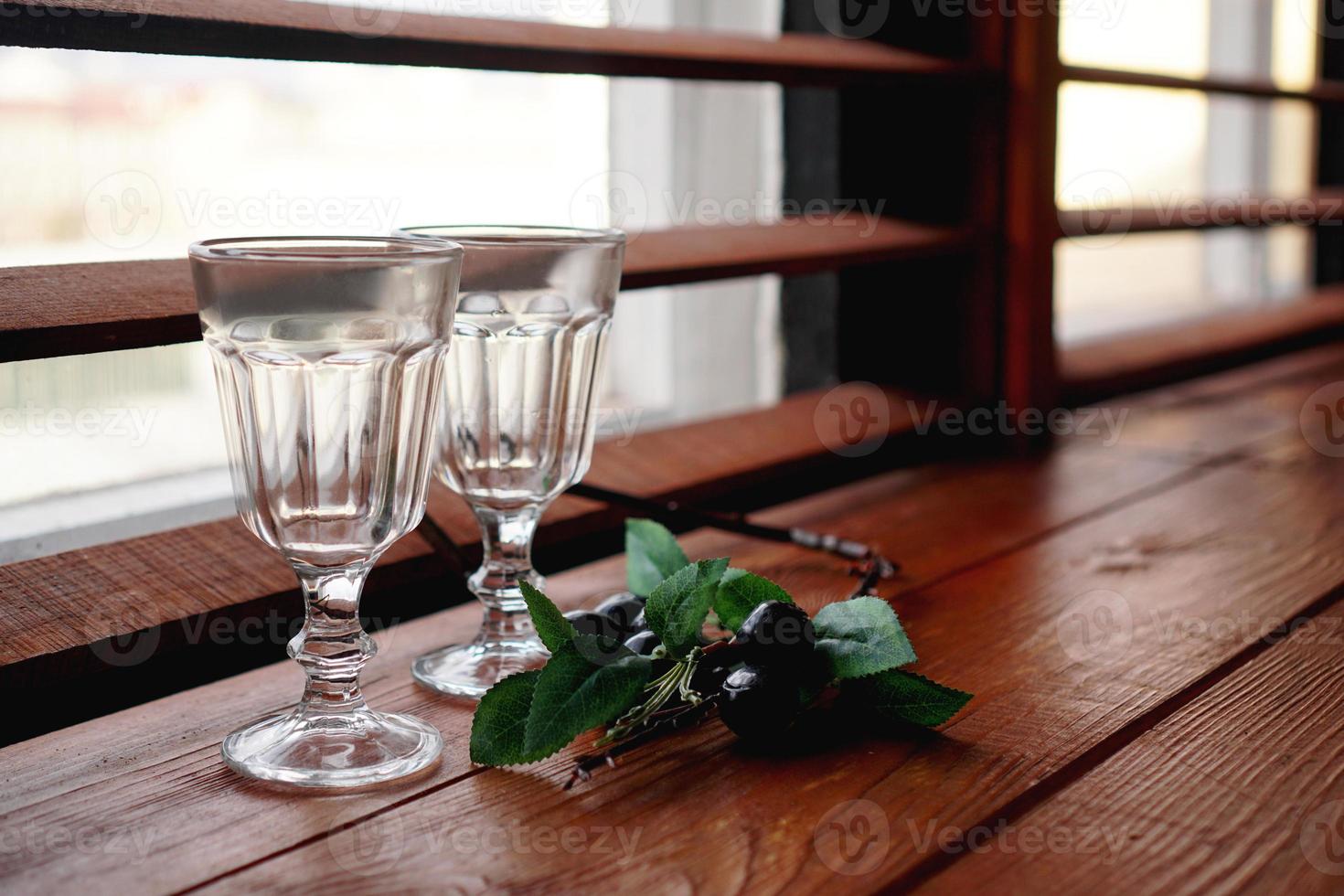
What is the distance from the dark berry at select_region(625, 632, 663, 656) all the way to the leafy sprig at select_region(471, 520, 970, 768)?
2 cm

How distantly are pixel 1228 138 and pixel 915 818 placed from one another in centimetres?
269

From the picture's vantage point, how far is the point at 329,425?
64 centimetres

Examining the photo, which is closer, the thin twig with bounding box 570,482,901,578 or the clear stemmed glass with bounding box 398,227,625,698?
the clear stemmed glass with bounding box 398,227,625,698

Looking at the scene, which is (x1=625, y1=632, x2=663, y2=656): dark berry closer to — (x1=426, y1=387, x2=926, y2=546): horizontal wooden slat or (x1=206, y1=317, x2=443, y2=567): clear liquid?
(x1=206, y1=317, x2=443, y2=567): clear liquid

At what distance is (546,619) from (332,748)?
0.12m

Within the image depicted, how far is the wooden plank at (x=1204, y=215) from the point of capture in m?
1.66

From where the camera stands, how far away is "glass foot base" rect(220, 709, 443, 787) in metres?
0.66

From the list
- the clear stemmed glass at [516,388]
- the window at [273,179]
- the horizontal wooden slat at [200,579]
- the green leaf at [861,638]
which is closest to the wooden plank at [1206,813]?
the green leaf at [861,638]

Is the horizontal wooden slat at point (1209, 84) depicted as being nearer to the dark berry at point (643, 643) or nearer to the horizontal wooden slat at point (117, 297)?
the horizontal wooden slat at point (117, 297)

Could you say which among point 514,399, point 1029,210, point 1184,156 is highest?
point 1184,156

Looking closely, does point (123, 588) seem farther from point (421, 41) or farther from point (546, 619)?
point (421, 41)

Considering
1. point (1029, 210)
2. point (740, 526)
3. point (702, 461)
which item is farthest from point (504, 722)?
point (1029, 210)

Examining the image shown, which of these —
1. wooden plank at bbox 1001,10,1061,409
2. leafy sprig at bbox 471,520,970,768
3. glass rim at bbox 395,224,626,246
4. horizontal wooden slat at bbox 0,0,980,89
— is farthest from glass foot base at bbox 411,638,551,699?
wooden plank at bbox 1001,10,1061,409

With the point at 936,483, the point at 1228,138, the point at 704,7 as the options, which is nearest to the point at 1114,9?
the point at 1228,138
